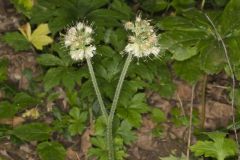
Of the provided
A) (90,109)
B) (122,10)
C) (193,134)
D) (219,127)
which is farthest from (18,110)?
(219,127)

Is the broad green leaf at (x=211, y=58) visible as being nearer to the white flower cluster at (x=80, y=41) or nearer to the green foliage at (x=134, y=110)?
the white flower cluster at (x=80, y=41)

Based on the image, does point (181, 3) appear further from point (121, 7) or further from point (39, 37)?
point (39, 37)

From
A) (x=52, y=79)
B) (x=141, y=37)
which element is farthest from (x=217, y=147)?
(x=52, y=79)

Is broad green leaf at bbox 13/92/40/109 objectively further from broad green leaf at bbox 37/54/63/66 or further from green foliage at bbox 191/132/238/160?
green foliage at bbox 191/132/238/160

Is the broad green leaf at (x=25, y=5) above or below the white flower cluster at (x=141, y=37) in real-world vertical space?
above

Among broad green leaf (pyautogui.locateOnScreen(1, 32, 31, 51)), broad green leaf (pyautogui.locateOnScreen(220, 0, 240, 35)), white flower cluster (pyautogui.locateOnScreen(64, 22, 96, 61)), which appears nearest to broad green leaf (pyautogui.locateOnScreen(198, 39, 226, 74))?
broad green leaf (pyautogui.locateOnScreen(220, 0, 240, 35))

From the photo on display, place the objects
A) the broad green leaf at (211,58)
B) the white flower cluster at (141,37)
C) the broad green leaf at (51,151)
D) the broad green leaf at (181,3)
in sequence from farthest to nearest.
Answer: the broad green leaf at (181,3) < the broad green leaf at (51,151) < the broad green leaf at (211,58) < the white flower cluster at (141,37)

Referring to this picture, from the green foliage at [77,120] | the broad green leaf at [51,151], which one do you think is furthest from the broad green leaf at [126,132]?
the broad green leaf at [51,151]
